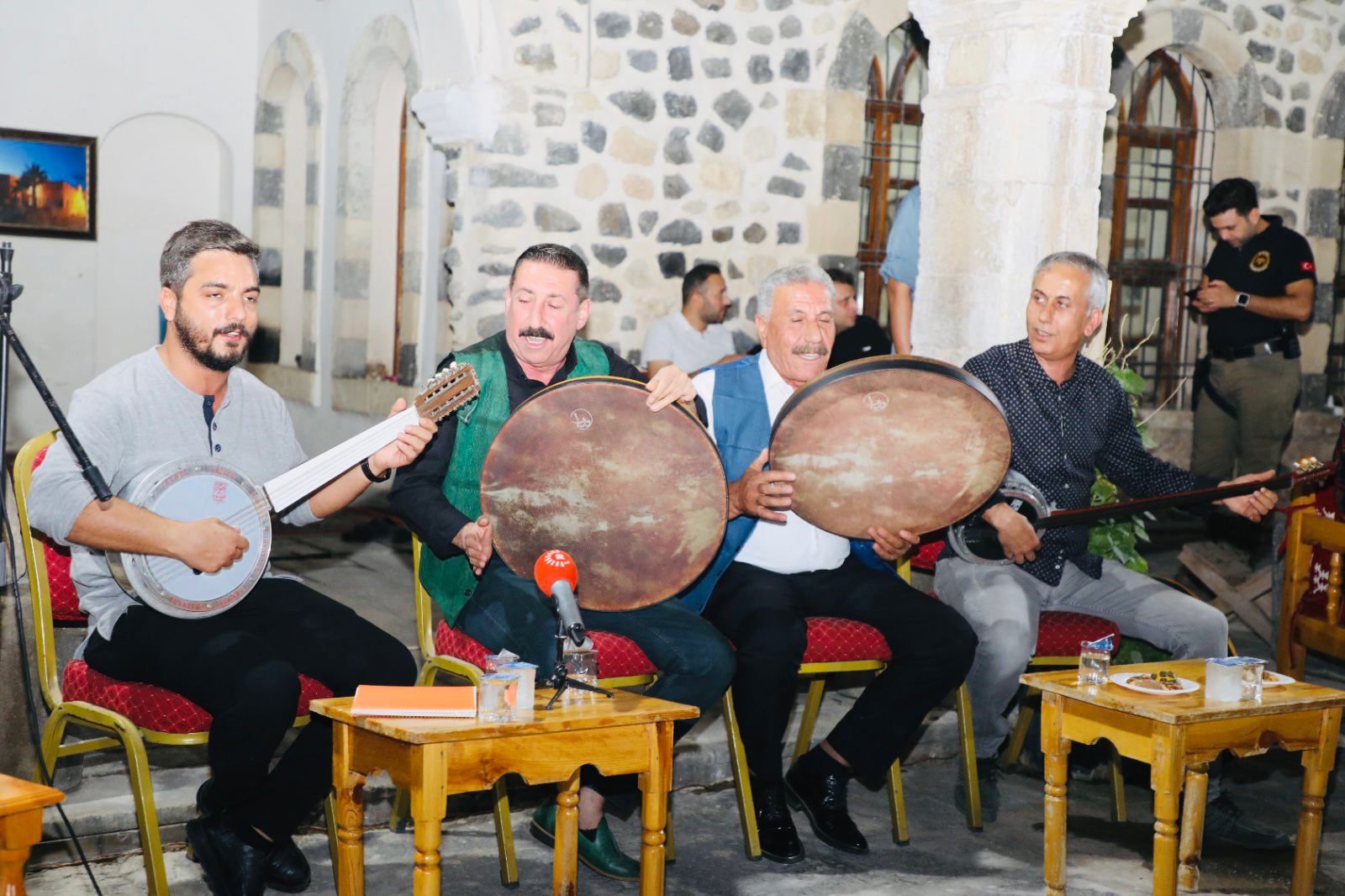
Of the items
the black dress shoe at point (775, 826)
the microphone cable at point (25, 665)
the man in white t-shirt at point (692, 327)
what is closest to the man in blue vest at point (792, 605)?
the black dress shoe at point (775, 826)

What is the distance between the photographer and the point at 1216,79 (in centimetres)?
753

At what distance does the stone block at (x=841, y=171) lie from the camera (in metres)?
6.39

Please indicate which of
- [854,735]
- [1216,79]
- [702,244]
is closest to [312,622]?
[854,735]

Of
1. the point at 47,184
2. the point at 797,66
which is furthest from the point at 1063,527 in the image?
the point at 47,184

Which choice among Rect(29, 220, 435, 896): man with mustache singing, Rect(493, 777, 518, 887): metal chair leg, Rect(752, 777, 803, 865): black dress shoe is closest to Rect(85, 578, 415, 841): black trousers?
Rect(29, 220, 435, 896): man with mustache singing

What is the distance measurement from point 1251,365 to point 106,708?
5191mm

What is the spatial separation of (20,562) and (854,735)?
182cm

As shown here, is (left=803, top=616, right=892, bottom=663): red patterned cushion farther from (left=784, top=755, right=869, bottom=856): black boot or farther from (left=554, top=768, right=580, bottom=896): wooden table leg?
(left=554, top=768, right=580, bottom=896): wooden table leg

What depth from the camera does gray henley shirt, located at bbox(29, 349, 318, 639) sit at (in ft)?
7.97

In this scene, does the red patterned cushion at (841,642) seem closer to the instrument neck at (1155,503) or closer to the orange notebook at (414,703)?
the instrument neck at (1155,503)

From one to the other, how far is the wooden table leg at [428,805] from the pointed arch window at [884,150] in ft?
16.9

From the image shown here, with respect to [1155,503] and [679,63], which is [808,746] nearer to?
[1155,503]

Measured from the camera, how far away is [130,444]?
254 centimetres

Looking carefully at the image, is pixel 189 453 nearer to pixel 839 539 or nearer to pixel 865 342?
pixel 839 539
